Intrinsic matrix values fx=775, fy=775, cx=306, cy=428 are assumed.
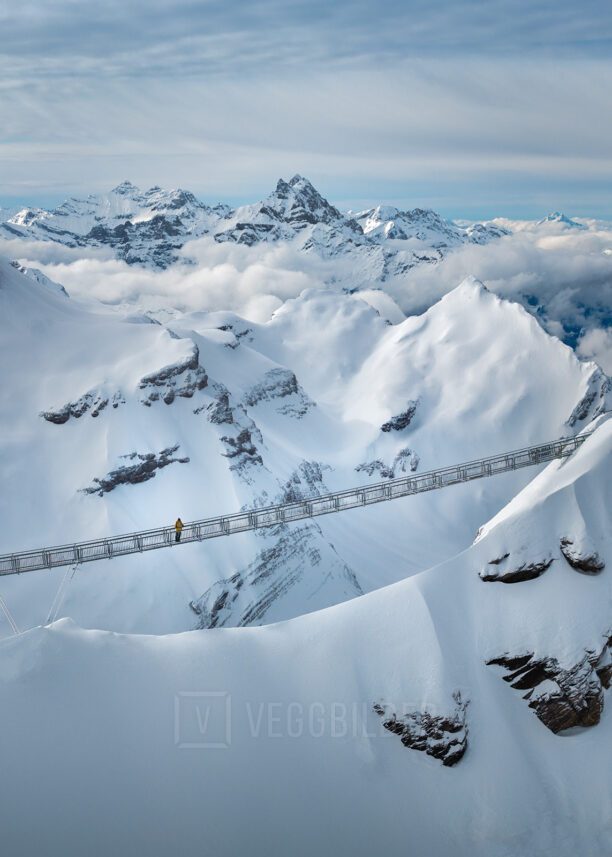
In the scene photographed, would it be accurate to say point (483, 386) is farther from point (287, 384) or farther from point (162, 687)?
point (162, 687)

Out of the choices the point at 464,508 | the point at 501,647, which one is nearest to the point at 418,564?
the point at 464,508

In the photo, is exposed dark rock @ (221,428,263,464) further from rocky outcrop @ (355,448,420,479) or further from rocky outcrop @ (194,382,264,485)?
rocky outcrop @ (355,448,420,479)

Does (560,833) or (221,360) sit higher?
(560,833)

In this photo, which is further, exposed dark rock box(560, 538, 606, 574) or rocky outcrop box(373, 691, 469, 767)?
exposed dark rock box(560, 538, 606, 574)

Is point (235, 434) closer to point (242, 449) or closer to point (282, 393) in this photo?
point (242, 449)

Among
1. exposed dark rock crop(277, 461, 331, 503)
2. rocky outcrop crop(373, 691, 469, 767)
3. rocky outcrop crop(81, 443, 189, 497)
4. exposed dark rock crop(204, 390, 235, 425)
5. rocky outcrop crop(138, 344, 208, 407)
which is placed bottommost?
exposed dark rock crop(277, 461, 331, 503)

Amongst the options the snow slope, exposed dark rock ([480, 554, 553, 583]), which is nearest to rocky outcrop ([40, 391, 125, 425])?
the snow slope
